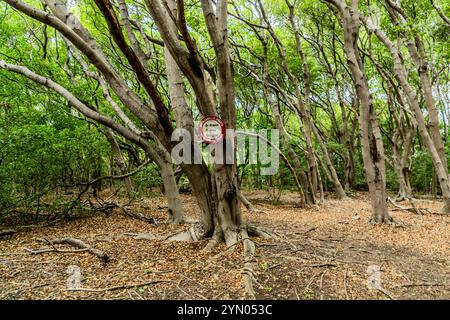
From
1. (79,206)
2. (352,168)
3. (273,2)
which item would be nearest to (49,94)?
(79,206)

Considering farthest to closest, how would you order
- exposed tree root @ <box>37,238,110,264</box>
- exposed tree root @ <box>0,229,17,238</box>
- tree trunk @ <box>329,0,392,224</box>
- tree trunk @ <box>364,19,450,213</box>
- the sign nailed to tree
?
tree trunk @ <box>364,19,450,213</box> < tree trunk @ <box>329,0,392,224</box> < exposed tree root @ <box>0,229,17,238</box> < the sign nailed to tree < exposed tree root @ <box>37,238,110,264</box>

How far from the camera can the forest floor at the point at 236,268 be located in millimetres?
2965

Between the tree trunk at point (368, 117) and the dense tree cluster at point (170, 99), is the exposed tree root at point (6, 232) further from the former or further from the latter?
the tree trunk at point (368, 117)

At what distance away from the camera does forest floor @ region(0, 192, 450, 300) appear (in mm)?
2965

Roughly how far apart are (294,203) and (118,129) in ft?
26.2

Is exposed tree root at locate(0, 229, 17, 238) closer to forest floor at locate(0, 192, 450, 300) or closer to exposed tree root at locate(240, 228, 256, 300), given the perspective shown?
forest floor at locate(0, 192, 450, 300)

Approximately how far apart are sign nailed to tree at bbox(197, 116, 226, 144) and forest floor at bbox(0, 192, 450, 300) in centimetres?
154

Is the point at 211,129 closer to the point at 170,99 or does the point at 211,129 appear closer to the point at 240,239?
the point at 170,99

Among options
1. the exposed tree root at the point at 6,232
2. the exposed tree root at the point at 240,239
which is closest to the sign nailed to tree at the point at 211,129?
the exposed tree root at the point at 240,239

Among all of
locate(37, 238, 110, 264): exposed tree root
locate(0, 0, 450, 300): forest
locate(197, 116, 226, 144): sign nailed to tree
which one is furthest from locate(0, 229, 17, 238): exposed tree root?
locate(197, 116, 226, 144): sign nailed to tree

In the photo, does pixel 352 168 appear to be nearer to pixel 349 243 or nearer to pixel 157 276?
pixel 349 243

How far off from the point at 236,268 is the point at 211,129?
1781 mm

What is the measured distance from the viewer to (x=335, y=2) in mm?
6562

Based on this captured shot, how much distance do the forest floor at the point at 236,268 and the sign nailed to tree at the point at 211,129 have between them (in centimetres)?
154
